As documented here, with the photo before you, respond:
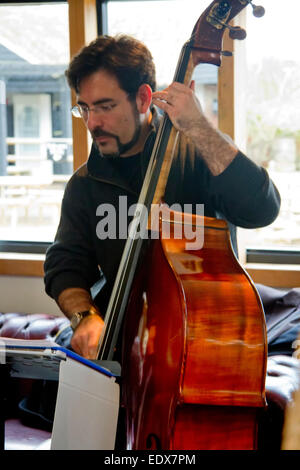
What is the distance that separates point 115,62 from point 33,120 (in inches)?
62.9

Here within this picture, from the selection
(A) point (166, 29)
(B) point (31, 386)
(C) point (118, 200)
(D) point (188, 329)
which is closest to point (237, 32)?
(C) point (118, 200)

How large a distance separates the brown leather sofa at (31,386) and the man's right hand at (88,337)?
0.78 ft

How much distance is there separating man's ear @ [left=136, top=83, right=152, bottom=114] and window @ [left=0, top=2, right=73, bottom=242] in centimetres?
142

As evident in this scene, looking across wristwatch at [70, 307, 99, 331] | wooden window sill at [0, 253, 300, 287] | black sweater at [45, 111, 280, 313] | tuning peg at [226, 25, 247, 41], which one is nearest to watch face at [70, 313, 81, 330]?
wristwatch at [70, 307, 99, 331]

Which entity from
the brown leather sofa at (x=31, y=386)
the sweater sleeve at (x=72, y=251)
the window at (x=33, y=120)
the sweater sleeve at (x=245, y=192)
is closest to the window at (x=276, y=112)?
the brown leather sofa at (x=31, y=386)

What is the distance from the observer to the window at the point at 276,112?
2752mm

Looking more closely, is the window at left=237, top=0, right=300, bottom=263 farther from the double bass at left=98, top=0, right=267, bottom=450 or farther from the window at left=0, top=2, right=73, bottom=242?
the double bass at left=98, top=0, right=267, bottom=450

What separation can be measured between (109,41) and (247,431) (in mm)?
1173

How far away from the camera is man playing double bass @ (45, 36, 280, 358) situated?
1667mm

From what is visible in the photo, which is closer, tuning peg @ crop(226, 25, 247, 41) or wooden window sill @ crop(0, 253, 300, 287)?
tuning peg @ crop(226, 25, 247, 41)

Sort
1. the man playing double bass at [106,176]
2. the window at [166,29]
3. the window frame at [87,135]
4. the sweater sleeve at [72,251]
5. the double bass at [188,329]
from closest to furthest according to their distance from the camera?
1. the double bass at [188,329]
2. the man playing double bass at [106,176]
3. the sweater sleeve at [72,251]
4. the window frame at [87,135]
5. the window at [166,29]

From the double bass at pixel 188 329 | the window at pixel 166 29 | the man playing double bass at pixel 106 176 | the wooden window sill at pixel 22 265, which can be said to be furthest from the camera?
the wooden window sill at pixel 22 265

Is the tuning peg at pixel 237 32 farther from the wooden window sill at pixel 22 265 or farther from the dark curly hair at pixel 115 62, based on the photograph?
the wooden window sill at pixel 22 265

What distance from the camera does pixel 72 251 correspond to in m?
1.82
